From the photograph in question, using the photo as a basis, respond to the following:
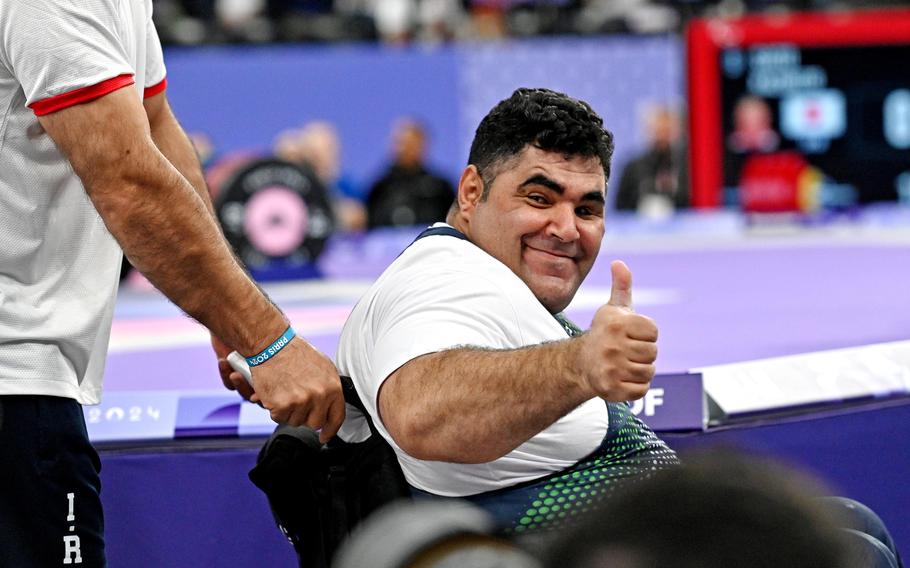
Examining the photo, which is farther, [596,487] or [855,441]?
[855,441]

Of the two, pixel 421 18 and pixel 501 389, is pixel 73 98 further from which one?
pixel 421 18

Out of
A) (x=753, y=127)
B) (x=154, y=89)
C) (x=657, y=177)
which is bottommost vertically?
(x=657, y=177)

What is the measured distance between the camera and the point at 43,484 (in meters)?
2.00

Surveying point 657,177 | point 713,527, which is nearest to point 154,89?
point 713,527

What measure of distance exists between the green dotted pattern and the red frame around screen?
808 cm

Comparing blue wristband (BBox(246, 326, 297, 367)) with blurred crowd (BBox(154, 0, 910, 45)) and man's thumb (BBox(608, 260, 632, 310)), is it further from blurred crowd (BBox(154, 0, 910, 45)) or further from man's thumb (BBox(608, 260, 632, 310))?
blurred crowd (BBox(154, 0, 910, 45))

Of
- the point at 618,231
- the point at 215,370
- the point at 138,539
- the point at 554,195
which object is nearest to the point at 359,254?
the point at 618,231

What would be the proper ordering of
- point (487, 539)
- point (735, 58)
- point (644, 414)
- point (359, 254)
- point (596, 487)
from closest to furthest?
point (487, 539) → point (596, 487) → point (644, 414) → point (359, 254) → point (735, 58)

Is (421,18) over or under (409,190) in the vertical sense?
over

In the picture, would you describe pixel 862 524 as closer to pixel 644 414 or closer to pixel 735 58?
pixel 644 414

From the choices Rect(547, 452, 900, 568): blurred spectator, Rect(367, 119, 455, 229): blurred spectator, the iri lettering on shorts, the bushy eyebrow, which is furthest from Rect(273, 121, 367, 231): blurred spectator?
Rect(547, 452, 900, 568): blurred spectator

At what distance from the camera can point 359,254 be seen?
807 centimetres

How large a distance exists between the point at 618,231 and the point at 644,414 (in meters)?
5.62

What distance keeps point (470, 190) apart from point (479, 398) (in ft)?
1.86
